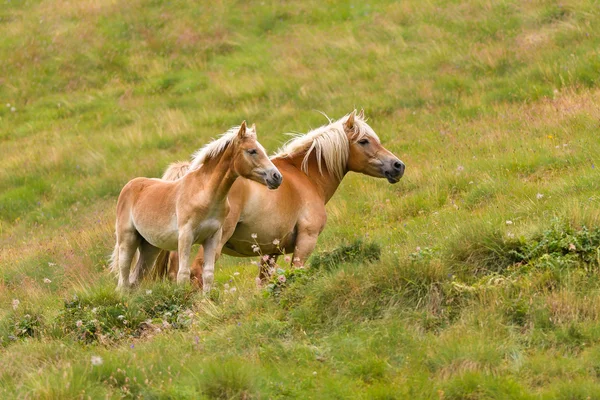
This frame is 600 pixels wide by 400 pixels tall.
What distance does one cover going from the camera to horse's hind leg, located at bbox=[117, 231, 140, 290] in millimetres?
10492

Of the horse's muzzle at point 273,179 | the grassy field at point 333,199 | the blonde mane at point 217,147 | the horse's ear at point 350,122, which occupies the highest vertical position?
the blonde mane at point 217,147

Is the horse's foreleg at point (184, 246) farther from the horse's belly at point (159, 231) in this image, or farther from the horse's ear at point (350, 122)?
the horse's ear at point (350, 122)

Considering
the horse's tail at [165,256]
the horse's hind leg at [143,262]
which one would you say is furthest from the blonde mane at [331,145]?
the horse's hind leg at [143,262]

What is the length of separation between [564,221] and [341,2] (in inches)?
710

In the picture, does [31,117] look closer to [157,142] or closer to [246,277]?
[157,142]

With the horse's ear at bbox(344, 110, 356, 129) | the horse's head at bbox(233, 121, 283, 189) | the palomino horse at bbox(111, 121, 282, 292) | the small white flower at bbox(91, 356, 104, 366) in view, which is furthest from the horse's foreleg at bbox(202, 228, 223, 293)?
the small white flower at bbox(91, 356, 104, 366)

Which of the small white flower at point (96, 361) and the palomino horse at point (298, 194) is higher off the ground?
the small white flower at point (96, 361)

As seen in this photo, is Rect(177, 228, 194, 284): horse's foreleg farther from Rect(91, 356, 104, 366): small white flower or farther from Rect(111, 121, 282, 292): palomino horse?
Rect(91, 356, 104, 366): small white flower

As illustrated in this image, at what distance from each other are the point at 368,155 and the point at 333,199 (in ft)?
10.5

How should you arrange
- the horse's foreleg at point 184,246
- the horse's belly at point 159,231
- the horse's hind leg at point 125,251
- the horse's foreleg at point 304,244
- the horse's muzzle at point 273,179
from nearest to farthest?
the horse's muzzle at point 273,179, the horse's foreleg at point 184,246, the horse's belly at point 159,231, the horse's foreleg at point 304,244, the horse's hind leg at point 125,251

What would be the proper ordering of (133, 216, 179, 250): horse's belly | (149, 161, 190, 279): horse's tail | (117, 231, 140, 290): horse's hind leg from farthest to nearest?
1. (149, 161, 190, 279): horse's tail
2. (117, 231, 140, 290): horse's hind leg
3. (133, 216, 179, 250): horse's belly

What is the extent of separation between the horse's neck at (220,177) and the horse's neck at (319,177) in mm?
1629

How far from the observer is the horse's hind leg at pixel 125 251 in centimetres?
1049

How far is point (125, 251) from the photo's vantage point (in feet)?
34.4
